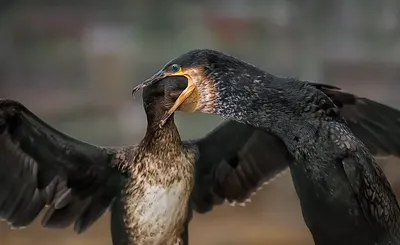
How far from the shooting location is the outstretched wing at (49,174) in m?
1.07

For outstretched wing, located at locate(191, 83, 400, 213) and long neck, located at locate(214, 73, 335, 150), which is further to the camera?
outstretched wing, located at locate(191, 83, 400, 213)

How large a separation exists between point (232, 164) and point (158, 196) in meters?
0.17

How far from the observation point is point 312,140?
829mm

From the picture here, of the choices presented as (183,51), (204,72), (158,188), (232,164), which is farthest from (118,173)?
(183,51)

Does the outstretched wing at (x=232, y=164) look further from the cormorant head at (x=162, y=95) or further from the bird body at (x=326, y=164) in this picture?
the bird body at (x=326, y=164)

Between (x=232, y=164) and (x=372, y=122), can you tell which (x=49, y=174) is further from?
(x=372, y=122)

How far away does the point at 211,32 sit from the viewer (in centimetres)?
203

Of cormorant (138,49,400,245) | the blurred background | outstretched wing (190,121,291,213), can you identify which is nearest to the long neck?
cormorant (138,49,400,245)

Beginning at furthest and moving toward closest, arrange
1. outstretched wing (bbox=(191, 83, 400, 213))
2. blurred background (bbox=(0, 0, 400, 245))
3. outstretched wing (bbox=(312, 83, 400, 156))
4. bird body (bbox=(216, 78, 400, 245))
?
1. blurred background (bbox=(0, 0, 400, 245))
2. outstretched wing (bbox=(191, 83, 400, 213))
3. outstretched wing (bbox=(312, 83, 400, 156))
4. bird body (bbox=(216, 78, 400, 245))

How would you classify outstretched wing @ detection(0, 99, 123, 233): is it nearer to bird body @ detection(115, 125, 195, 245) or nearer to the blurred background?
bird body @ detection(115, 125, 195, 245)

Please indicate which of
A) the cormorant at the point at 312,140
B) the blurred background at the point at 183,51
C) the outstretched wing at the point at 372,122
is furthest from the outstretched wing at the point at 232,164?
the blurred background at the point at 183,51

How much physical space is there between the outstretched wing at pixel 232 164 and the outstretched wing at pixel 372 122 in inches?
5.5

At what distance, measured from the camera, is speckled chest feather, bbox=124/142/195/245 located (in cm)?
110

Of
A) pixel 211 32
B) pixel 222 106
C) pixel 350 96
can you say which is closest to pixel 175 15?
pixel 211 32
